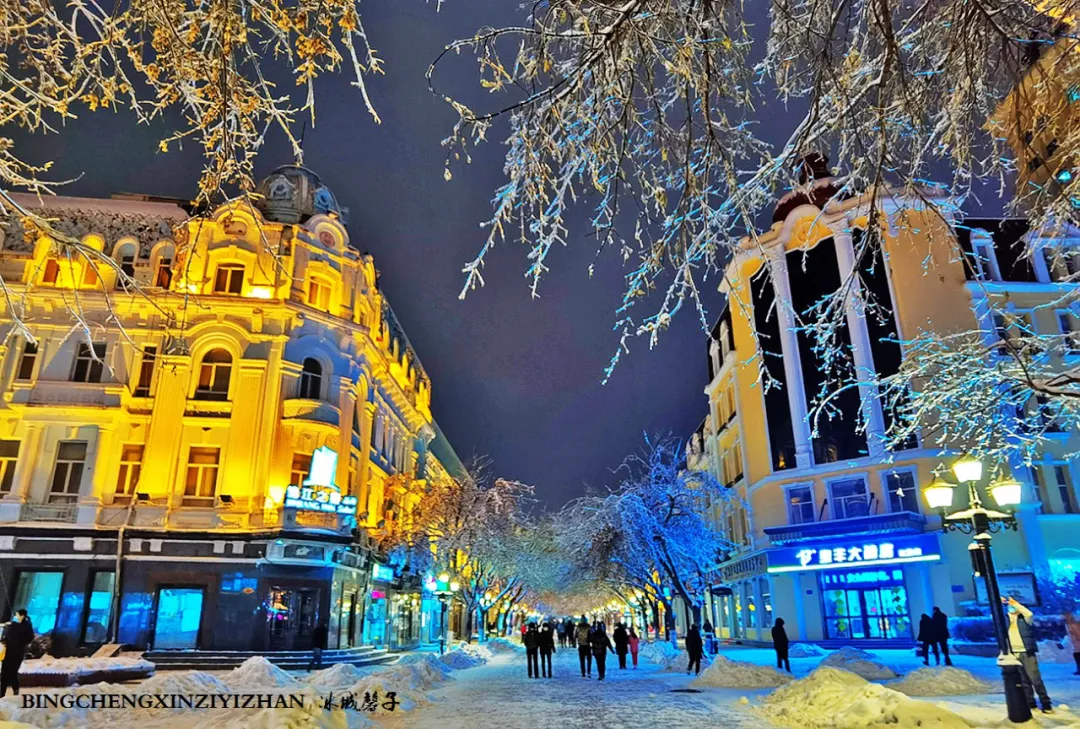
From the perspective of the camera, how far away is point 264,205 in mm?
34000

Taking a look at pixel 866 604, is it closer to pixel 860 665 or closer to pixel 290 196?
pixel 860 665

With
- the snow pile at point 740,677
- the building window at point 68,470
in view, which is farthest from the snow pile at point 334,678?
the building window at point 68,470

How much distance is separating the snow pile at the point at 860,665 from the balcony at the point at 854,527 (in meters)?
12.8

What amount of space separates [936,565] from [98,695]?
31524 mm

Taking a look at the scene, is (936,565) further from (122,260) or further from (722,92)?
(122,260)

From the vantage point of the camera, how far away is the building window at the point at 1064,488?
30234 mm

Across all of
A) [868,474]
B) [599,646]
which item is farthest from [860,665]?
[868,474]

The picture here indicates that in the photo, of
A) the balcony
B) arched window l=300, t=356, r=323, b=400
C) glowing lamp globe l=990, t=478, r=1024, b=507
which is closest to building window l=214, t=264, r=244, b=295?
arched window l=300, t=356, r=323, b=400

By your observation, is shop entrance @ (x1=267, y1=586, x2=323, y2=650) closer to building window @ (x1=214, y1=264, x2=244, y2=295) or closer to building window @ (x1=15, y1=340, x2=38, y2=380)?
building window @ (x1=214, y1=264, x2=244, y2=295)

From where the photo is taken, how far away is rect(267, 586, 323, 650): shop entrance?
1048 inches

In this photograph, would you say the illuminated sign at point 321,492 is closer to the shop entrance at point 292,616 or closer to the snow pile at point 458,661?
the shop entrance at point 292,616

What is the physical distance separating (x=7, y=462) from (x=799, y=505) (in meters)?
35.6

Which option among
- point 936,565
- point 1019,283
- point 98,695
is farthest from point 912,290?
point 98,695

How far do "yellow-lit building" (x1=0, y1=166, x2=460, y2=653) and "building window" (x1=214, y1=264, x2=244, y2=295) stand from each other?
2.4 inches
